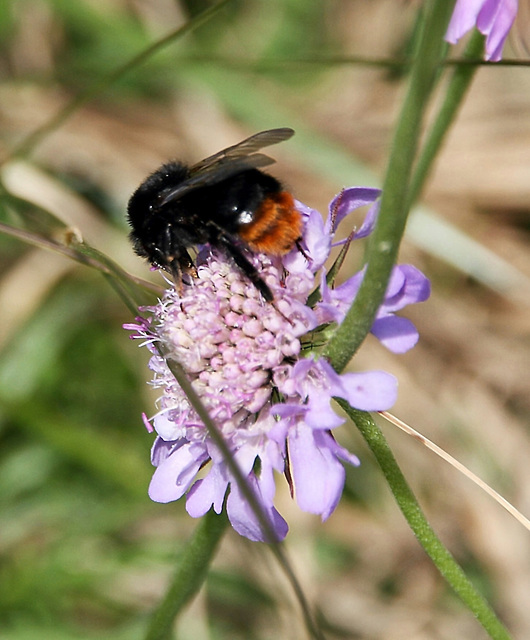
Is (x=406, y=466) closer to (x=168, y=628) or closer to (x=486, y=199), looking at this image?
(x=486, y=199)

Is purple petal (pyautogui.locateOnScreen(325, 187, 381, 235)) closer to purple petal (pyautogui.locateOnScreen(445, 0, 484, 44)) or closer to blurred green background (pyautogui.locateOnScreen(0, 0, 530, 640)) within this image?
purple petal (pyautogui.locateOnScreen(445, 0, 484, 44))

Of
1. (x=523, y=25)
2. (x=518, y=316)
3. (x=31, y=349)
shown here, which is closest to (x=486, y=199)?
A: (x=518, y=316)

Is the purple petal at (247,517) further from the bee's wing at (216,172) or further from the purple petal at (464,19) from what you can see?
the purple petal at (464,19)

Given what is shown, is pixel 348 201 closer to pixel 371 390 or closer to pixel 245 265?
pixel 245 265

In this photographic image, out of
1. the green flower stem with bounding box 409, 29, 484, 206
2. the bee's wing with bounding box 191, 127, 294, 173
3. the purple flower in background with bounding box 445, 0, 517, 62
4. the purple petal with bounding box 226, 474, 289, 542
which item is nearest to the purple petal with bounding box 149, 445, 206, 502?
the purple petal with bounding box 226, 474, 289, 542

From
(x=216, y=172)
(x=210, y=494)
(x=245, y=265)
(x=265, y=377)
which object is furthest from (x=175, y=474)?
(x=216, y=172)
